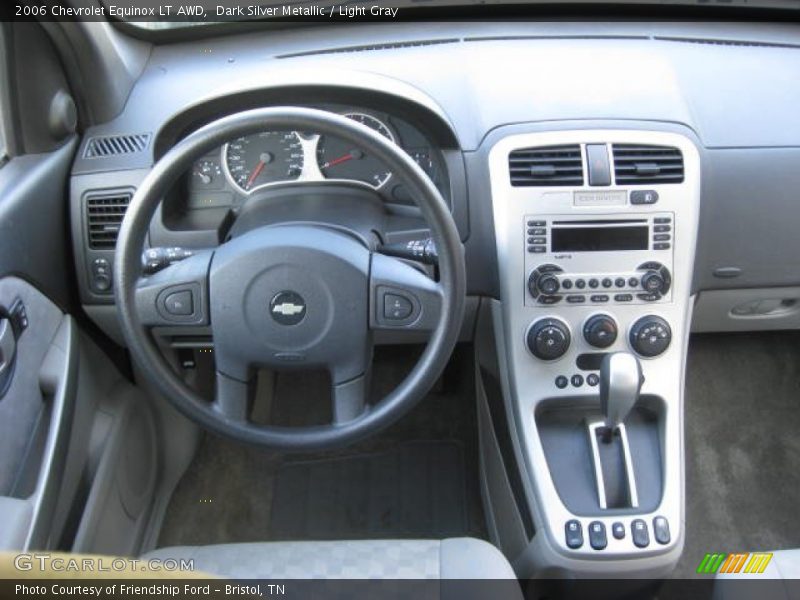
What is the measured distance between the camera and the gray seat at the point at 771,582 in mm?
1188

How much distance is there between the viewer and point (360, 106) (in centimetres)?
169

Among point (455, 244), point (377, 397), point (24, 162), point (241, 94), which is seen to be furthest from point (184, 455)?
point (455, 244)

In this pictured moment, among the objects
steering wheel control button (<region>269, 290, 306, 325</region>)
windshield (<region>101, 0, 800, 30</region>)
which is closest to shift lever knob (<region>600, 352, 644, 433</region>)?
steering wheel control button (<region>269, 290, 306, 325</region>)

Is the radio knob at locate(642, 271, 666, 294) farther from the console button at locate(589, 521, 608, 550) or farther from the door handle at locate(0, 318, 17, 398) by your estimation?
the door handle at locate(0, 318, 17, 398)

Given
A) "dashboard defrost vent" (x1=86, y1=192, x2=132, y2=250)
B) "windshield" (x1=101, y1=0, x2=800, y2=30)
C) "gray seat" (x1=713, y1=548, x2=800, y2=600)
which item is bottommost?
"gray seat" (x1=713, y1=548, x2=800, y2=600)

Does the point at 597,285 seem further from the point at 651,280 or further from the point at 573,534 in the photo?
the point at 573,534

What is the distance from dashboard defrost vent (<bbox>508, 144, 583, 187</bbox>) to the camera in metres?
1.58

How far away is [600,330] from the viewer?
160 centimetres

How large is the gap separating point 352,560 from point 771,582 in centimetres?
68

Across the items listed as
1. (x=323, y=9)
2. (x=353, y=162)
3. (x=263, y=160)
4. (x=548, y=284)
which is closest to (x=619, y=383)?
(x=548, y=284)

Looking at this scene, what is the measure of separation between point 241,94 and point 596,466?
1.09m

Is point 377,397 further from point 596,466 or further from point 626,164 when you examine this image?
point 626,164

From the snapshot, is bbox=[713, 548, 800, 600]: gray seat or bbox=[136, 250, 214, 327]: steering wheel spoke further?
bbox=[136, 250, 214, 327]: steering wheel spoke

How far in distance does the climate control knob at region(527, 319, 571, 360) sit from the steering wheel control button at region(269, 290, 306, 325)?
1.80 ft
